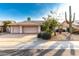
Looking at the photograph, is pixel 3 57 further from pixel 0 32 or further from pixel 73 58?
pixel 0 32

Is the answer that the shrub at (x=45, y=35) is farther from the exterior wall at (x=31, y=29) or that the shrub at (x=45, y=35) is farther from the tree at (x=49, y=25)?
the exterior wall at (x=31, y=29)

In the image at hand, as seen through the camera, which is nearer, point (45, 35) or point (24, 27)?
point (45, 35)

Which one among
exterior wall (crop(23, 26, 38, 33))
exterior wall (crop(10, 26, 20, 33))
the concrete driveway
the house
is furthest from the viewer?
exterior wall (crop(10, 26, 20, 33))

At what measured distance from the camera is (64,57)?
6000mm

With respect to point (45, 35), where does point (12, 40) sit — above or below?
below

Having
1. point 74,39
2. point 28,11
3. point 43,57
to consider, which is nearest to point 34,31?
point 74,39

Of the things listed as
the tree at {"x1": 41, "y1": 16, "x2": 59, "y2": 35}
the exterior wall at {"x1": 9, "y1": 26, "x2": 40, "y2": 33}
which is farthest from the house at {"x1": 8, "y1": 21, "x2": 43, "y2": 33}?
the tree at {"x1": 41, "y1": 16, "x2": 59, "y2": 35}

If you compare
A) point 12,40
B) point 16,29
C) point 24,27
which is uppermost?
point 24,27

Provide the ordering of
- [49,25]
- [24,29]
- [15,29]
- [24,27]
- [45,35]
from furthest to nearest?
[15,29] < [24,27] < [24,29] < [49,25] < [45,35]

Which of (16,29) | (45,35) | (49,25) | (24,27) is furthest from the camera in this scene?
(16,29)

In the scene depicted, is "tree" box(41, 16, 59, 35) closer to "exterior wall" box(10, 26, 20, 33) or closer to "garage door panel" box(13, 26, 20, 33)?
"exterior wall" box(10, 26, 20, 33)

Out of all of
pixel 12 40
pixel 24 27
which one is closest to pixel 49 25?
pixel 12 40

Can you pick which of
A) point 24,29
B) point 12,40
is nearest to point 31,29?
point 24,29

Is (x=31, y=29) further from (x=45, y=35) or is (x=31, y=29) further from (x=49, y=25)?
(x=45, y=35)
